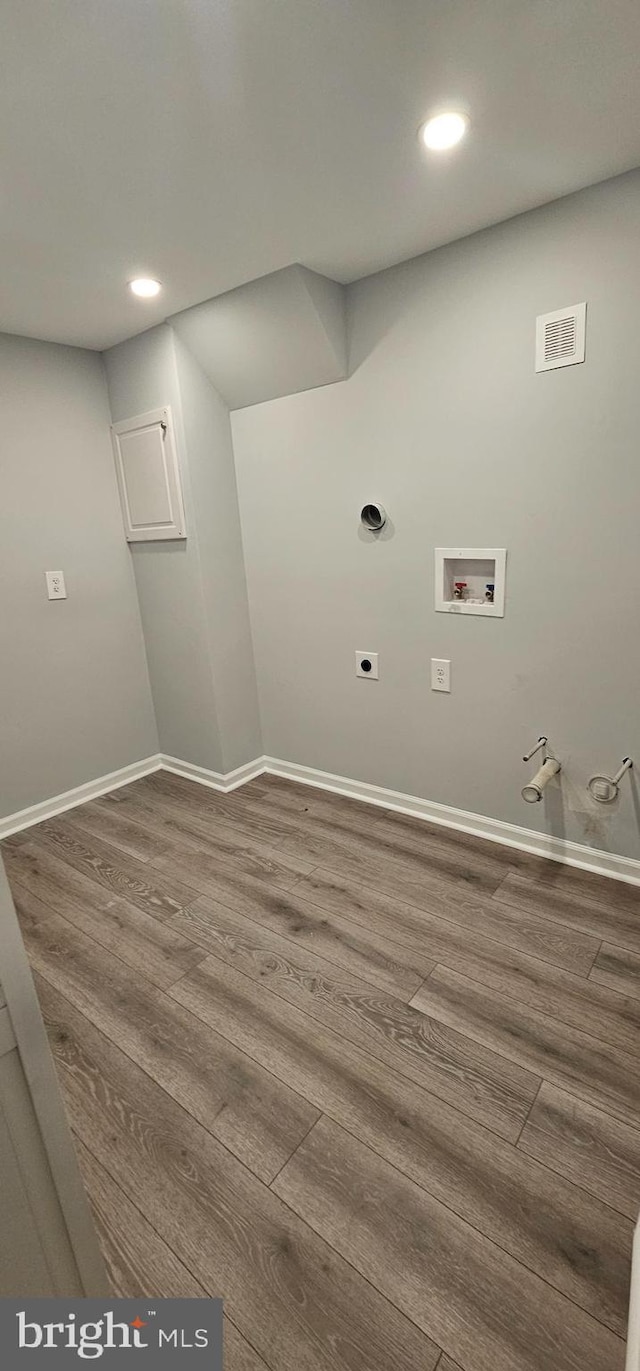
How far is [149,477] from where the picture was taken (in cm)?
279

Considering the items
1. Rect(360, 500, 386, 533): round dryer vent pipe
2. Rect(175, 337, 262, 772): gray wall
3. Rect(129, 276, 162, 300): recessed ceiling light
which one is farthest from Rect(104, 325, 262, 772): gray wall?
Rect(360, 500, 386, 533): round dryer vent pipe

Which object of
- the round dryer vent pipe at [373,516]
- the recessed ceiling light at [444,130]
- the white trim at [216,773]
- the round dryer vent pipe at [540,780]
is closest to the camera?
the recessed ceiling light at [444,130]

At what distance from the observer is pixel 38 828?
9.07 ft

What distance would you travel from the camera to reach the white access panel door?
266 centimetres

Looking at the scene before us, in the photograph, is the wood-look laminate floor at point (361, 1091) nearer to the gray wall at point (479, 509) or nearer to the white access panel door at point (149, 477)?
the gray wall at point (479, 509)

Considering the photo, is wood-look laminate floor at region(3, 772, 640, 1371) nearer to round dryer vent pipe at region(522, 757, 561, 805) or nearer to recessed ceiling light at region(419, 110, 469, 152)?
round dryer vent pipe at region(522, 757, 561, 805)

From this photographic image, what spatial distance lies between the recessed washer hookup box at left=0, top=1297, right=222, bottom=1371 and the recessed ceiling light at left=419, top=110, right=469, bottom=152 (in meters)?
2.34

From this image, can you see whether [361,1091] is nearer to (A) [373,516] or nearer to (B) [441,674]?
(B) [441,674]

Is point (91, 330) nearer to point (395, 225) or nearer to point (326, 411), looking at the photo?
point (326, 411)

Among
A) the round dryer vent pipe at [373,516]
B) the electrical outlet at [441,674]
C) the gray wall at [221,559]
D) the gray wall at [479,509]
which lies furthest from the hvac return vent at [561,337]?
the gray wall at [221,559]

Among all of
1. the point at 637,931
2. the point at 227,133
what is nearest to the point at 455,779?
the point at 637,931

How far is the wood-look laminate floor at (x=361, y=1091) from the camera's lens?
100 centimetres

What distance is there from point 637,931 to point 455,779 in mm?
879

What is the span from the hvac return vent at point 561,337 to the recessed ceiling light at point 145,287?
1.40 meters
